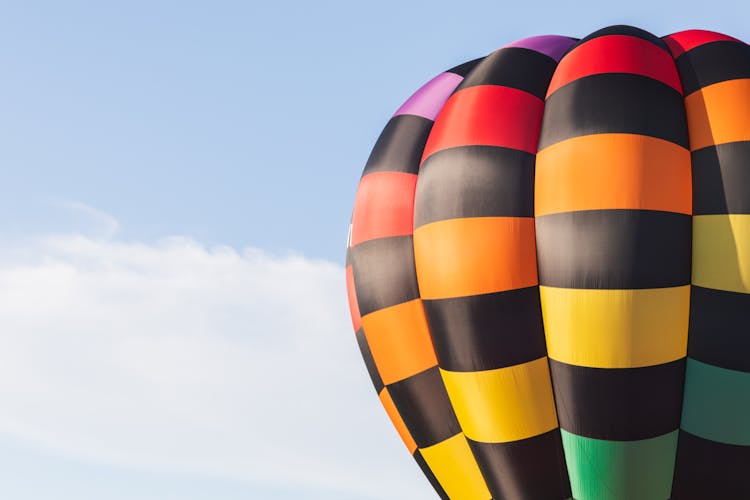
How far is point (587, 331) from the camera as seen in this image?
8.01m

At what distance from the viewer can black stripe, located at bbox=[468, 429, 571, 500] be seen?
8.51m

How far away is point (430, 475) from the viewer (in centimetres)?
980

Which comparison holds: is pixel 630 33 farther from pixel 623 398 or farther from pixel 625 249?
pixel 623 398

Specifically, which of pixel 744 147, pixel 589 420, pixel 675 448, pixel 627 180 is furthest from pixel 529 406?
pixel 744 147

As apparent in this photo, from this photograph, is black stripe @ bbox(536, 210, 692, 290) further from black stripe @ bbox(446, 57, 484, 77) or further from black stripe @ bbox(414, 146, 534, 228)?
black stripe @ bbox(446, 57, 484, 77)

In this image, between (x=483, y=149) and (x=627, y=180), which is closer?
(x=627, y=180)

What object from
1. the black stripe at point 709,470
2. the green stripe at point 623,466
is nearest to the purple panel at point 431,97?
the green stripe at point 623,466

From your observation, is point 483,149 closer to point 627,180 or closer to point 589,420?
point 627,180

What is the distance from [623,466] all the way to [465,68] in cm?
392

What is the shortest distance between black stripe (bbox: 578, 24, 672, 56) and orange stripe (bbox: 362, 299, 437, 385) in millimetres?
2584

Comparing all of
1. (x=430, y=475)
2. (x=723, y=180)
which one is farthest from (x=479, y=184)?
(x=430, y=475)

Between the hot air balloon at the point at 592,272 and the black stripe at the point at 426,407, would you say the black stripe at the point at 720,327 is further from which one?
the black stripe at the point at 426,407

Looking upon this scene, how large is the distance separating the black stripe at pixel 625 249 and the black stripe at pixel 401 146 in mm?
1921

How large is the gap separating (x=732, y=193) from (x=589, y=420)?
6.29 ft
